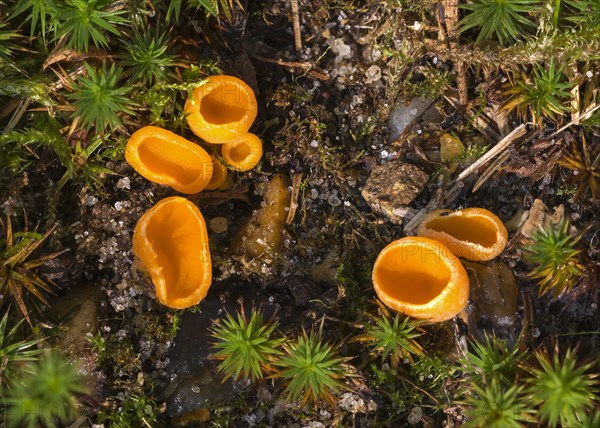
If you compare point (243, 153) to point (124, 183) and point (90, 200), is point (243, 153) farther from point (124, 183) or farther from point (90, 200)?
point (90, 200)

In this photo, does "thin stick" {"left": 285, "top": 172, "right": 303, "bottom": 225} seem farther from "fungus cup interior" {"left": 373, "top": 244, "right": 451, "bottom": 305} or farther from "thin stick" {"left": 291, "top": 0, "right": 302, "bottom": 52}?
"thin stick" {"left": 291, "top": 0, "right": 302, "bottom": 52}

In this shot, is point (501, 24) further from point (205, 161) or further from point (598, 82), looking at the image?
point (205, 161)

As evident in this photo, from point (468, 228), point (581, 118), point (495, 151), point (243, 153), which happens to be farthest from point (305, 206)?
point (581, 118)

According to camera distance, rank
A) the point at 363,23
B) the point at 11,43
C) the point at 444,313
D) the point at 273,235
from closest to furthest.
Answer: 1. the point at 444,313
2. the point at 11,43
3. the point at 273,235
4. the point at 363,23

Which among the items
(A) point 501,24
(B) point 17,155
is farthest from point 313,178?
(B) point 17,155

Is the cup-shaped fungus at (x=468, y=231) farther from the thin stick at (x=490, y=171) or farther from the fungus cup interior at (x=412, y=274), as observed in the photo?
the thin stick at (x=490, y=171)

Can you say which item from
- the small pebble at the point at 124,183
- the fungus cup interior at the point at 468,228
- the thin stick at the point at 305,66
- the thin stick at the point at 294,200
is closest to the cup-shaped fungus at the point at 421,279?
the fungus cup interior at the point at 468,228
